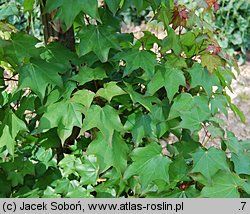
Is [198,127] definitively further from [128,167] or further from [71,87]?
[71,87]

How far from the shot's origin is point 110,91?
1.69m

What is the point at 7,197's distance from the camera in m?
1.95

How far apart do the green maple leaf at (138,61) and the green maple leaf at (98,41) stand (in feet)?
0.24

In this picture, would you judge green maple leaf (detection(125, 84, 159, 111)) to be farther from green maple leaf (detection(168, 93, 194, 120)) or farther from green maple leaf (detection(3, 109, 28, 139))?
green maple leaf (detection(3, 109, 28, 139))

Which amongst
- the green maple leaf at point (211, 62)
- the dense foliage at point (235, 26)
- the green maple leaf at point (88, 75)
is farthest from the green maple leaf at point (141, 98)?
the dense foliage at point (235, 26)

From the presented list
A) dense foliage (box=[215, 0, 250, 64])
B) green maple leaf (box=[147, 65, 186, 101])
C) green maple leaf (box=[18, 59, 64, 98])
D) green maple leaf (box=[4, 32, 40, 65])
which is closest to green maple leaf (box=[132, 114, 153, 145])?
green maple leaf (box=[147, 65, 186, 101])

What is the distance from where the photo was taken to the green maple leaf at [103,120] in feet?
5.36

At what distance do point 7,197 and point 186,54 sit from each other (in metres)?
0.97

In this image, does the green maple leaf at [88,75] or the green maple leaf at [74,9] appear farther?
the green maple leaf at [88,75]

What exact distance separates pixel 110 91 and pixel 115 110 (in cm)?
7

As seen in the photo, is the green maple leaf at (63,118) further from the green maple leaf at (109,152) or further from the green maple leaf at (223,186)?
the green maple leaf at (223,186)

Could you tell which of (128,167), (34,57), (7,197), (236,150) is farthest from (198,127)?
(7,197)

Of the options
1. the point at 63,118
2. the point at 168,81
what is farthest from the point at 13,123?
the point at 168,81

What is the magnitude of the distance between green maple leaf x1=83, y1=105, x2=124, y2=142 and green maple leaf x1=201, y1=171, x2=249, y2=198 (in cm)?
39
